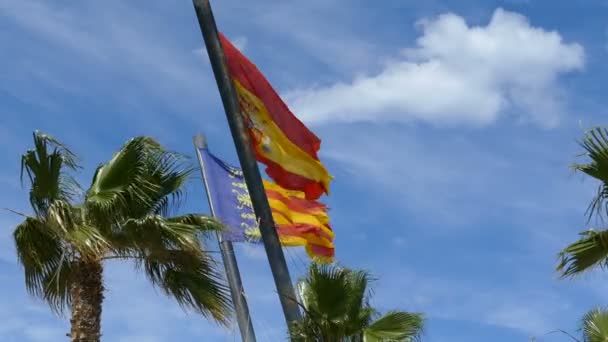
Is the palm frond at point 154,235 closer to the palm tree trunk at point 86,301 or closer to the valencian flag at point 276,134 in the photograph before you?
the palm tree trunk at point 86,301

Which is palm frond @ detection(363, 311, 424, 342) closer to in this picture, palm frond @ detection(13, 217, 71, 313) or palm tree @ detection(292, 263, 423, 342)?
palm tree @ detection(292, 263, 423, 342)

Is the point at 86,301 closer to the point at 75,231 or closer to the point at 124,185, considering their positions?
the point at 75,231

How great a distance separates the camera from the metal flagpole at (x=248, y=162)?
13.6 metres

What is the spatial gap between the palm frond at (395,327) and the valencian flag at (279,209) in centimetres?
428

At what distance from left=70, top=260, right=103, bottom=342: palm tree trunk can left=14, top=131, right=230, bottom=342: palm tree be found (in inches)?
0.5

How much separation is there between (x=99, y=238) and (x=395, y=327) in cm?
384

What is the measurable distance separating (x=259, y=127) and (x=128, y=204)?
249 centimetres

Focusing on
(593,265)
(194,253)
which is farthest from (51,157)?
(593,265)

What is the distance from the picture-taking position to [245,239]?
17188 millimetres

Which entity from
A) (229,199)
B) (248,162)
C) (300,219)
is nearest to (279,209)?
(300,219)

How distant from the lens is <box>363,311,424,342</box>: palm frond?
13.1 meters

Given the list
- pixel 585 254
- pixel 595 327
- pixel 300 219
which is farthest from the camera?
pixel 300 219

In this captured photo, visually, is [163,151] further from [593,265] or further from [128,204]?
[593,265]

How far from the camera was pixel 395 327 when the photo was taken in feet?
43.7
